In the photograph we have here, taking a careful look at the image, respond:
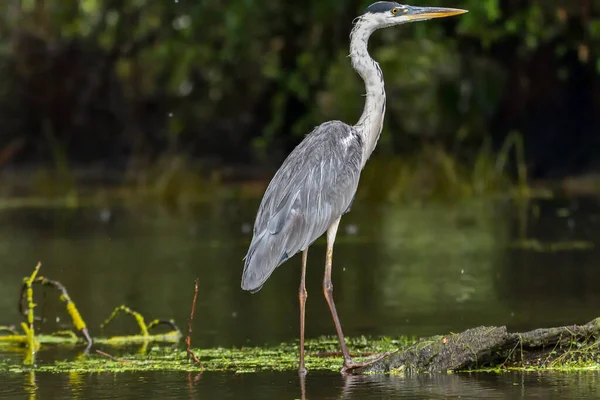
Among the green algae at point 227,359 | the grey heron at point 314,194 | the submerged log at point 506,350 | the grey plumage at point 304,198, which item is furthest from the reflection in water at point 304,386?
the grey plumage at point 304,198

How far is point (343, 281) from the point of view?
44.9ft

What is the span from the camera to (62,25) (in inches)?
1130

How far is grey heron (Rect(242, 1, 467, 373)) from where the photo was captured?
862 centimetres

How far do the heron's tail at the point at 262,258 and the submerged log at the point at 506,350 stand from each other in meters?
0.94

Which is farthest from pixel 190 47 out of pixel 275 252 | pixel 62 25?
pixel 275 252

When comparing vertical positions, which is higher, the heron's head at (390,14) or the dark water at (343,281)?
the heron's head at (390,14)

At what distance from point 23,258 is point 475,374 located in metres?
9.62

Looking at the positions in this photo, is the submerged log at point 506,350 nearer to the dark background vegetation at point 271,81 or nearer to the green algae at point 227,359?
the green algae at point 227,359

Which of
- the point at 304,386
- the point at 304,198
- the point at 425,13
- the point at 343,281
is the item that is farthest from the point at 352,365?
the point at 343,281

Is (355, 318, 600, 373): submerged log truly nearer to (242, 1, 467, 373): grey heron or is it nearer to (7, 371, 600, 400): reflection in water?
(7, 371, 600, 400): reflection in water

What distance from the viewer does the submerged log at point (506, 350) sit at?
26.1 feet

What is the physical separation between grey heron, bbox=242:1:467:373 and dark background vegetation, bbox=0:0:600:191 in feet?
37.5

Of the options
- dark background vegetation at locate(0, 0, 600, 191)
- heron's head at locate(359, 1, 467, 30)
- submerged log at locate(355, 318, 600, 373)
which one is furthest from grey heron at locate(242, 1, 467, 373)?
dark background vegetation at locate(0, 0, 600, 191)

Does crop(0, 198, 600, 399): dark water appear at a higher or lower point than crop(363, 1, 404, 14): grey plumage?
lower
